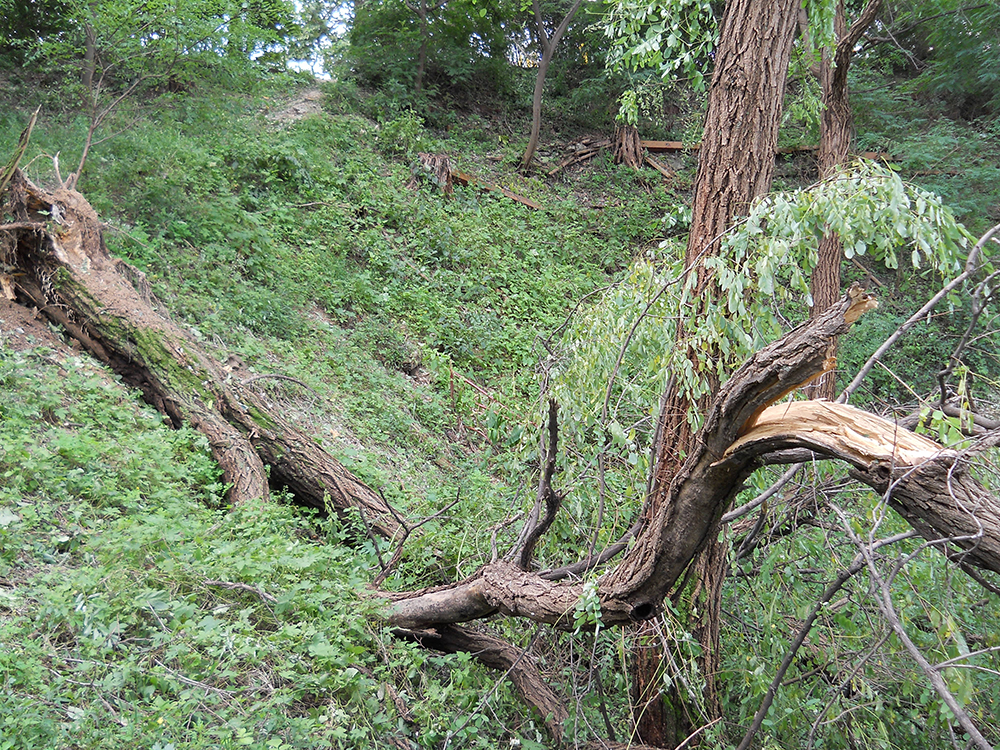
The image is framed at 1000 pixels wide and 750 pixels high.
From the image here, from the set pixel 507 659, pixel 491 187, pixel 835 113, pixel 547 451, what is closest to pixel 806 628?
pixel 547 451

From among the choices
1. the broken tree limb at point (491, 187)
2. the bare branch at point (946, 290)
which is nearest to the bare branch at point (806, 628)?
the bare branch at point (946, 290)

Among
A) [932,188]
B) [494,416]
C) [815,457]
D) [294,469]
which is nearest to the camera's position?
[815,457]

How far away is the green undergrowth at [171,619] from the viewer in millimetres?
2668

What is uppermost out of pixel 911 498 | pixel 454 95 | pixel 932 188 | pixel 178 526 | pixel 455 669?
pixel 454 95

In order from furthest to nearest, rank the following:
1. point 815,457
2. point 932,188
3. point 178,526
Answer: point 932,188 → point 178,526 → point 815,457

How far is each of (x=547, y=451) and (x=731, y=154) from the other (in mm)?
1734

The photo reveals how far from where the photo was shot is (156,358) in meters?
5.36

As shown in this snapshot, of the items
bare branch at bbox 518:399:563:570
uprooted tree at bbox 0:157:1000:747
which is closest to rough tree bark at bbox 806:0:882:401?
bare branch at bbox 518:399:563:570

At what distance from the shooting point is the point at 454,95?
48.3 ft

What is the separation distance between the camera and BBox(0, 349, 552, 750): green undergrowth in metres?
2.67

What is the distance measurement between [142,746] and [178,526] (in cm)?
146

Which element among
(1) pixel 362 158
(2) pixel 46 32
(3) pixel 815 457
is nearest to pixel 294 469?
(3) pixel 815 457

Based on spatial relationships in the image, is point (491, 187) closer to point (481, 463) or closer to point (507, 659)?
point (481, 463)

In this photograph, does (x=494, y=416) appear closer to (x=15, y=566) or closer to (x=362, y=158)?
(x=15, y=566)
